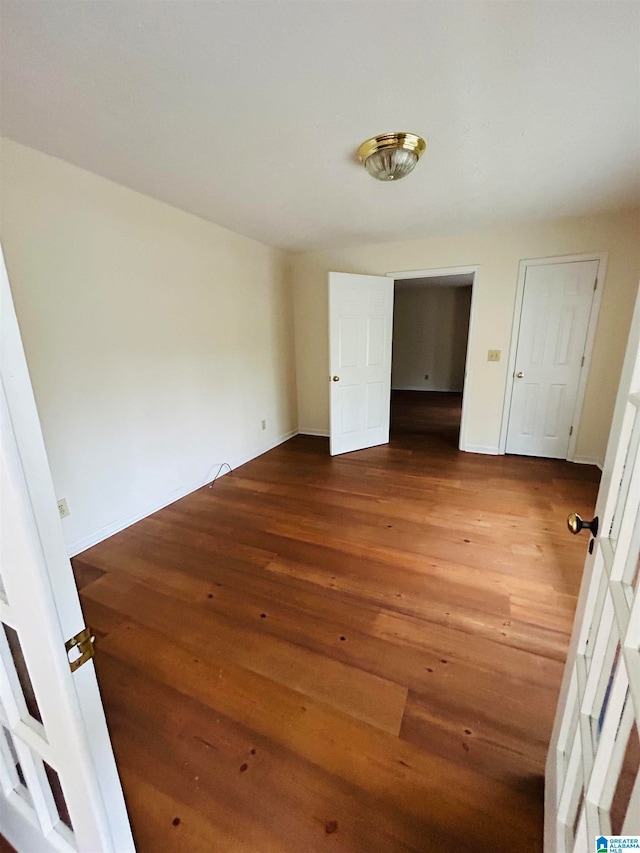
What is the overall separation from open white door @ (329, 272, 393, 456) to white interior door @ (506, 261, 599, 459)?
56.2 inches

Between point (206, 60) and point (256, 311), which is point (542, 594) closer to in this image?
point (206, 60)

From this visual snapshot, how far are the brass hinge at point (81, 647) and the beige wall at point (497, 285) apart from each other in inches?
152

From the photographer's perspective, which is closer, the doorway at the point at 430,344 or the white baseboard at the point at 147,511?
the white baseboard at the point at 147,511

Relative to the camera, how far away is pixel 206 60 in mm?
1272

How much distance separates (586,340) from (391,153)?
273cm

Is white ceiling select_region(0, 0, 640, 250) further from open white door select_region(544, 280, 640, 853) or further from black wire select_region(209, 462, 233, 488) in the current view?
black wire select_region(209, 462, 233, 488)

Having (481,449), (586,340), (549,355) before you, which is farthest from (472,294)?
(481,449)

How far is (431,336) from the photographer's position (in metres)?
7.60

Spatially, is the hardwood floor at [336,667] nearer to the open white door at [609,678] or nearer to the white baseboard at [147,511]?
the white baseboard at [147,511]

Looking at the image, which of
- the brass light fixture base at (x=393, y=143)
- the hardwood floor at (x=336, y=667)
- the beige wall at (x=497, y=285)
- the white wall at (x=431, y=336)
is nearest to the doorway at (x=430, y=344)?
the white wall at (x=431, y=336)

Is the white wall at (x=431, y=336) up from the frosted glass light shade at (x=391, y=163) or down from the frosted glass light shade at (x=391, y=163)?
down

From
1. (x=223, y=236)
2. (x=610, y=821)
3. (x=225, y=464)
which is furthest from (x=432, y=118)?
(x=225, y=464)

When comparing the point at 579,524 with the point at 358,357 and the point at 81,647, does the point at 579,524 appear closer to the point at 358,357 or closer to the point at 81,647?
the point at 81,647

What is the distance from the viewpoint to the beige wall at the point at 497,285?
309 centimetres
